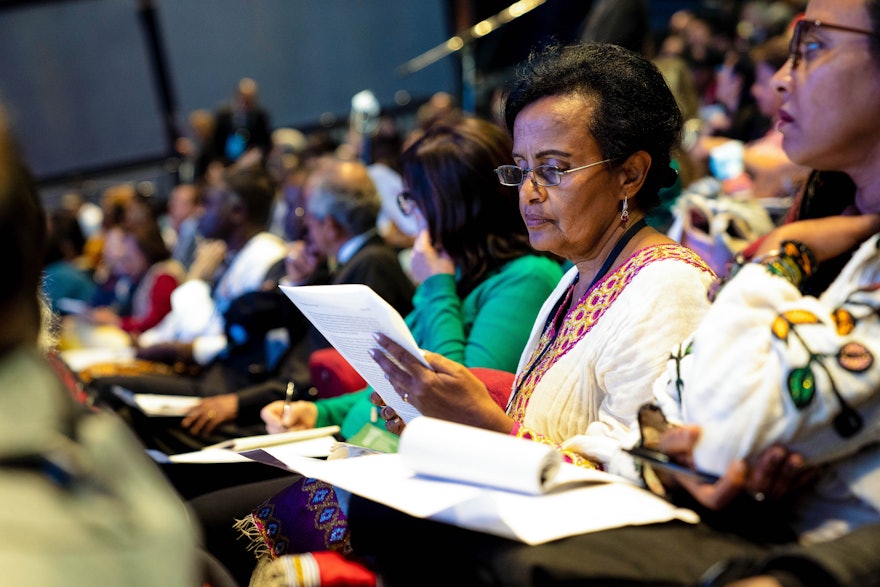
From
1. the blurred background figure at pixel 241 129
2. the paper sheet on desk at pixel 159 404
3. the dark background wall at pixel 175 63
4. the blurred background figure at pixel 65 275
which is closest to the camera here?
the paper sheet on desk at pixel 159 404

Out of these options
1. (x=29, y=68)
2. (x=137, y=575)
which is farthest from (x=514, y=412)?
(x=29, y=68)

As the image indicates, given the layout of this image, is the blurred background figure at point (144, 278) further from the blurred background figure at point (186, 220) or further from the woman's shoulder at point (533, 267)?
the woman's shoulder at point (533, 267)

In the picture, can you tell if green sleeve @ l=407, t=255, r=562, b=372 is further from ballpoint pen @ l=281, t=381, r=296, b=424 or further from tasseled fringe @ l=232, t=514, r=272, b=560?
tasseled fringe @ l=232, t=514, r=272, b=560

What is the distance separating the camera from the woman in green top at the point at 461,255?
2.39m

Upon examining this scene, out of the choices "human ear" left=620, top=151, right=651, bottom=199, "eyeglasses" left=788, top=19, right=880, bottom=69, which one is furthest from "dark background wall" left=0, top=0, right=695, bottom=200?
"eyeglasses" left=788, top=19, right=880, bottom=69

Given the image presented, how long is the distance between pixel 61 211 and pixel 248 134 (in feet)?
6.84

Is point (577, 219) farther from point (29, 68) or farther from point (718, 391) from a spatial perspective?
point (29, 68)

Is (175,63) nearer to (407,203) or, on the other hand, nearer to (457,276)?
(407,203)

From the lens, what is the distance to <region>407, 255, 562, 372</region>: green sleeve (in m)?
2.30

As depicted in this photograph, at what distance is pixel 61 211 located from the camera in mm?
8102

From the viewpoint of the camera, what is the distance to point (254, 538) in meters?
1.75

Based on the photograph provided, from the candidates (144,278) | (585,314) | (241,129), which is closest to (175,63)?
(241,129)

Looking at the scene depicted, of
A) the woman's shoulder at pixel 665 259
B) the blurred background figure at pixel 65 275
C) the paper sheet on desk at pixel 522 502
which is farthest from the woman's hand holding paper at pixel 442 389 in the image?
the blurred background figure at pixel 65 275

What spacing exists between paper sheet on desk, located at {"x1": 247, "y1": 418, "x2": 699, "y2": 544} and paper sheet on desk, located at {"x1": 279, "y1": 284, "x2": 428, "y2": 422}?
327 mm
